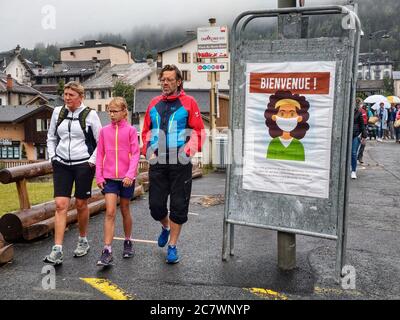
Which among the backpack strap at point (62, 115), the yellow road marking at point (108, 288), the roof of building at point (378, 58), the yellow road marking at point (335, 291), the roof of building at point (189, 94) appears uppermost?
the roof of building at point (378, 58)

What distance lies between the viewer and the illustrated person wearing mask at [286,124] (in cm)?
466

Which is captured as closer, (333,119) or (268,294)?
(268,294)

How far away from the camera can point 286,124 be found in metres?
4.73

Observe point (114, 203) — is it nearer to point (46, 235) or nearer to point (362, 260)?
point (46, 235)

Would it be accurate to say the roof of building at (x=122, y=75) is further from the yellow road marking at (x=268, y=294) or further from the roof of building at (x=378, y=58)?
the roof of building at (x=378, y=58)

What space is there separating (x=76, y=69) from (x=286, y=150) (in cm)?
10409

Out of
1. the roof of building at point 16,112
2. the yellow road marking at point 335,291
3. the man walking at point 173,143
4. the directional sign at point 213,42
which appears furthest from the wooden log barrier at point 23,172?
the roof of building at point 16,112

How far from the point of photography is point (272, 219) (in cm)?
491

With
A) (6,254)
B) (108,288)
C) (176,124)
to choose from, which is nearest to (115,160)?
(176,124)

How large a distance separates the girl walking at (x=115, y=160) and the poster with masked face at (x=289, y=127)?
1.22m

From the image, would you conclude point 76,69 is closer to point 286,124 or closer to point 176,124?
point 176,124

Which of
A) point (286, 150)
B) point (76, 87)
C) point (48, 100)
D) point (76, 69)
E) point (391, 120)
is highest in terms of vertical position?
point (76, 69)

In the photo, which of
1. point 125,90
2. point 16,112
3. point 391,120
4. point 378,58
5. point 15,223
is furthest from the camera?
point 378,58

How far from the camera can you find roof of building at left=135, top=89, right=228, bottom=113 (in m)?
53.5
